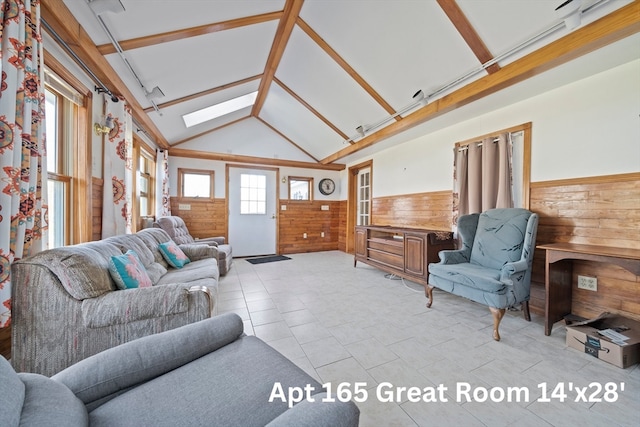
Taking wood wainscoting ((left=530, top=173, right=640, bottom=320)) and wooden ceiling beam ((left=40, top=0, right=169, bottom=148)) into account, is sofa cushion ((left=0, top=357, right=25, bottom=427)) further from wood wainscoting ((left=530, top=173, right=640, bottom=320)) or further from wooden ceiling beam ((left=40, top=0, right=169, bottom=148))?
wood wainscoting ((left=530, top=173, right=640, bottom=320))

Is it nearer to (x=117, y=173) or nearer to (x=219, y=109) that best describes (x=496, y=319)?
(x=117, y=173)

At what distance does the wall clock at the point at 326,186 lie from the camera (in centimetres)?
625

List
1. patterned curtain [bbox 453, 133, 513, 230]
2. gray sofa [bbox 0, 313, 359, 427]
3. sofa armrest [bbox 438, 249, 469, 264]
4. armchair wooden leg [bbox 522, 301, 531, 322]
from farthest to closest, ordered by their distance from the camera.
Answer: patterned curtain [bbox 453, 133, 513, 230] < sofa armrest [bbox 438, 249, 469, 264] < armchair wooden leg [bbox 522, 301, 531, 322] < gray sofa [bbox 0, 313, 359, 427]

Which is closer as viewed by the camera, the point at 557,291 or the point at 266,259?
the point at 557,291

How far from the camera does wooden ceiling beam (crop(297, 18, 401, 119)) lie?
2.84m

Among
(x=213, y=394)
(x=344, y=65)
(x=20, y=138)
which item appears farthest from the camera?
(x=344, y=65)

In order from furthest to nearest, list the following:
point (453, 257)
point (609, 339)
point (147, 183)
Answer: point (147, 183) < point (453, 257) < point (609, 339)

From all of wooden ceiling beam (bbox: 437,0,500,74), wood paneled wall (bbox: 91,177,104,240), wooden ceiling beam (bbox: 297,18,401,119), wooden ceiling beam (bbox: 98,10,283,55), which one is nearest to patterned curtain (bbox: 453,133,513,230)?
wooden ceiling beam (bbox: 437,0,500,74)

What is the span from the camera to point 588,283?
7.37 ft

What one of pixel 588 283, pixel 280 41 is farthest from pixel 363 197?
pixel 588 283

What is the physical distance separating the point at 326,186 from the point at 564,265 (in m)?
4.69

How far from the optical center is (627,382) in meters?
1.52

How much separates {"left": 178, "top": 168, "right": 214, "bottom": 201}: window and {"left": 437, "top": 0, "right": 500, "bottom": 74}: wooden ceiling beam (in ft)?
15.7

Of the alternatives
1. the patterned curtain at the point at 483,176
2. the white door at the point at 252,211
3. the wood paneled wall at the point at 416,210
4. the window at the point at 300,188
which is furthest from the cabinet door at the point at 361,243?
the white door at the point at 252,211
